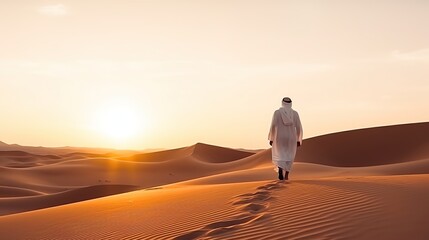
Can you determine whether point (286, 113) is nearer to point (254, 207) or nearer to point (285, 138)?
point (285, 138)

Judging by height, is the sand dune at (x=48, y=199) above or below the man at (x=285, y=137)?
below

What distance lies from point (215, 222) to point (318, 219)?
1300mm

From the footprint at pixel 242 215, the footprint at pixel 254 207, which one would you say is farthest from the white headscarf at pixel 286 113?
the footprint at pixel 254 207

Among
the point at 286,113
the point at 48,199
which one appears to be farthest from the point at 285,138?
the point at 48,199

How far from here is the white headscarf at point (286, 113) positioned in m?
11.6

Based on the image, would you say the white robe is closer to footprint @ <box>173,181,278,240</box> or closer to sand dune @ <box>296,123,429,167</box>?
footprint @ <box>173,181,278,240</box>

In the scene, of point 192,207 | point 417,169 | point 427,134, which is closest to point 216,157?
point 427,134

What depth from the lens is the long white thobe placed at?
463 inches

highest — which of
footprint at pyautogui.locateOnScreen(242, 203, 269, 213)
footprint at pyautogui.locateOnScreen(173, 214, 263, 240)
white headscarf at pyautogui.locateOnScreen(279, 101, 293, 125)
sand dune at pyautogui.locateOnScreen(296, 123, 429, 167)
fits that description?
white headscarf at pyautogui.locateOnScreen(279, 101, 293, 125)

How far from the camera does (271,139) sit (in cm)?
1198

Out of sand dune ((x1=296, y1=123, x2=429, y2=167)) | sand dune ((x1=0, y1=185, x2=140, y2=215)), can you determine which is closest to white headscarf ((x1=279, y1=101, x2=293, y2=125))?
sand dune ((x1=0, y1=185, x2=140, y2=215))

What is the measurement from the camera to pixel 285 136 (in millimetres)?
11797

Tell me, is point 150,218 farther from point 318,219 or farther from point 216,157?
point 216,157

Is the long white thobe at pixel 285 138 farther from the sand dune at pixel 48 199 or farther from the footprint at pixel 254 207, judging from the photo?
the sand dune at pixel 48 199
